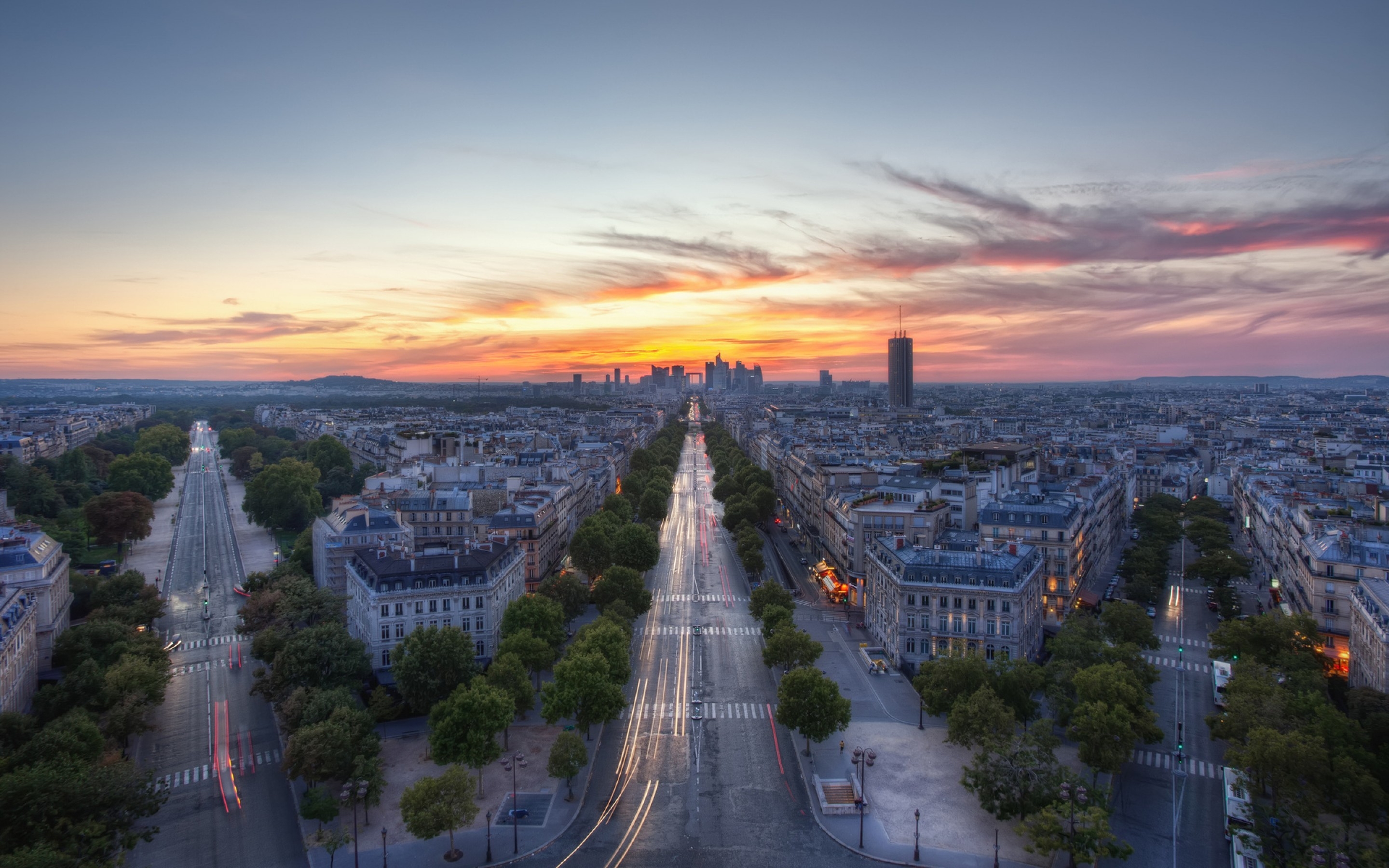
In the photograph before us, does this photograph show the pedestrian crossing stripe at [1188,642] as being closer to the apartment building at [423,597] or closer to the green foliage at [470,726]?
the green foliage at [470,726]

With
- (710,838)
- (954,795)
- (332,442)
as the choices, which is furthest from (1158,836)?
(332,442)

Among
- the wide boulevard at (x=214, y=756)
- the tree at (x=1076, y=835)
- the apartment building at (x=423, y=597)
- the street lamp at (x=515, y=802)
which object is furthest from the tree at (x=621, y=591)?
the tree at (x=1076, y=835)

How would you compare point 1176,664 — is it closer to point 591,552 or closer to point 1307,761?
point 1307,761

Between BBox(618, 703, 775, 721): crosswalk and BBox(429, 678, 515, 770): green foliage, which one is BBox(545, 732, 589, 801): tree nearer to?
BBox(429, 678, 515, 770): green foliage

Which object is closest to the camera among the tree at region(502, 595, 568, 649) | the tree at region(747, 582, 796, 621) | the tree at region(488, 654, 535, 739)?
the tree at region(488, 654, 535, 739)

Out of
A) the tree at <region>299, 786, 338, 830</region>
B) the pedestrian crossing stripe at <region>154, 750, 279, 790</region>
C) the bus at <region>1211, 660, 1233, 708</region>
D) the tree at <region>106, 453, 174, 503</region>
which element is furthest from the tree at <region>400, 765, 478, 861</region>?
the tree at <region>106, 453, 174, 503</region>

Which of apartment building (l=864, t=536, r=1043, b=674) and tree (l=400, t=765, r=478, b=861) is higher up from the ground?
apartment building (l=864, t=536, r=1043, b=674)
